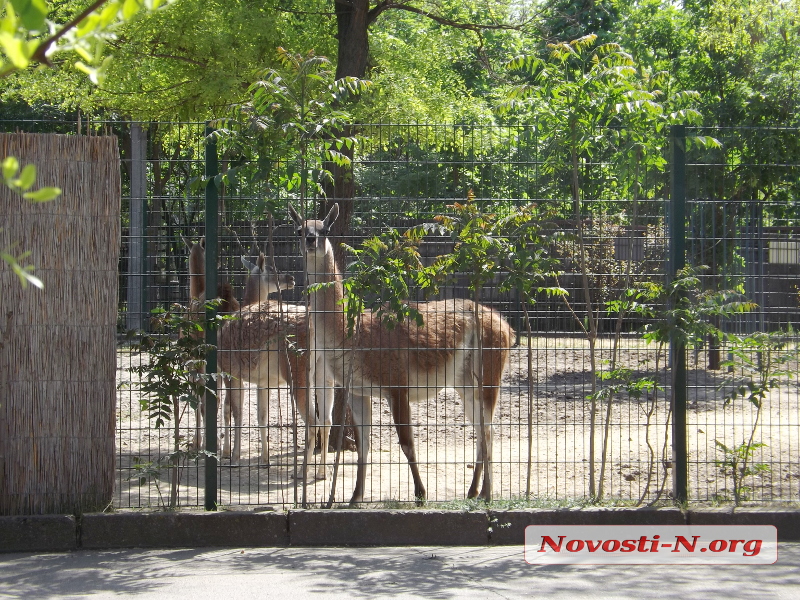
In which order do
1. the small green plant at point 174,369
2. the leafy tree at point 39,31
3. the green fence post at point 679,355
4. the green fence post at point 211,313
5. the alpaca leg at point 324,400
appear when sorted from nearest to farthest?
the leafy tree at point 39,31 < the small green plant at point 174,369 < the green fence post at point 211,313 < the green fence post at point 679,355 < the alpaca leg at point 324,400

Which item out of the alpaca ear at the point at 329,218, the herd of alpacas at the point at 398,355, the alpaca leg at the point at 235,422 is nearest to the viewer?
the alpaca ear at the point at 329,218

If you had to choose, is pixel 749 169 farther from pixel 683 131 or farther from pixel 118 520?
pixel 118 520

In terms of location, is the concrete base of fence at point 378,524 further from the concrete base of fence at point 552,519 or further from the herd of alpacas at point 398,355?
the herd of alpacas at point 398,355

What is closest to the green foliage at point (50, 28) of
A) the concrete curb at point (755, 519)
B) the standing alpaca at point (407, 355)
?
the standing alpaca at point (407, 355)

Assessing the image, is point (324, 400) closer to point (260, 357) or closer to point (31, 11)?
point (260, 357)

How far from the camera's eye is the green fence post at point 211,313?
6.59 meters

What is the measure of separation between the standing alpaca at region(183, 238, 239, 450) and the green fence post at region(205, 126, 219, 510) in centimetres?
10

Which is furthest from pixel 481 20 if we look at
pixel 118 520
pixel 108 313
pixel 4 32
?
pixel 4 32

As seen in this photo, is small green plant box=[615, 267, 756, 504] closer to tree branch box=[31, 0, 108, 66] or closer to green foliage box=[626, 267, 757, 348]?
green foliage box=[626, 267, 757, 348]

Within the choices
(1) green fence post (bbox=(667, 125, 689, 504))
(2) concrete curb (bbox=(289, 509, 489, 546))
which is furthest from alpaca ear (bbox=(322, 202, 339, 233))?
(1) green fence post (bbox=(667, 125, 689, 504))

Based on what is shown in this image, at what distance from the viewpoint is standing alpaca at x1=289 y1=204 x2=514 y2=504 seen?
723cm

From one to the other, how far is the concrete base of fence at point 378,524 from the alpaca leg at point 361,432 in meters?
0.63

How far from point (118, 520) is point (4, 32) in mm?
5374

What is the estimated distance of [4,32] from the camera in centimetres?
154
